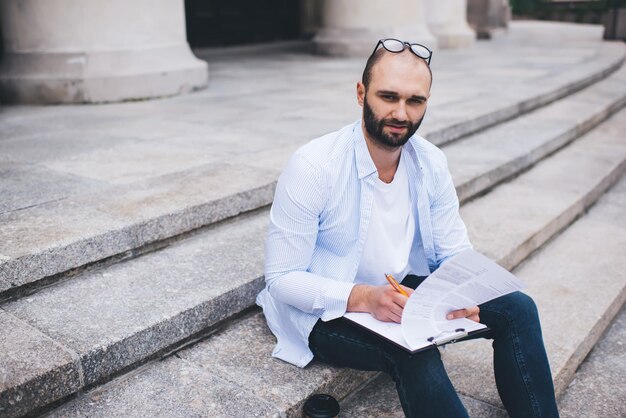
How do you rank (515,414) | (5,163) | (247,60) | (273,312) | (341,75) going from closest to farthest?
(515,414)
(273,312)
(5,163)
(341,75)
(247,60)

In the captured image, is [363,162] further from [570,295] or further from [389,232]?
[570,295]

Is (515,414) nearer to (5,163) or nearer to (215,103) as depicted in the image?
(5,163)

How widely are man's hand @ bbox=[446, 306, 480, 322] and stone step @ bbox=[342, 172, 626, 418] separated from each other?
0.48 metres

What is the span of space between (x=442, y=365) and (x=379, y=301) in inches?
11.7

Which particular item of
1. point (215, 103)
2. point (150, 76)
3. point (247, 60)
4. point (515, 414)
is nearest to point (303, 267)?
point (515, 414)

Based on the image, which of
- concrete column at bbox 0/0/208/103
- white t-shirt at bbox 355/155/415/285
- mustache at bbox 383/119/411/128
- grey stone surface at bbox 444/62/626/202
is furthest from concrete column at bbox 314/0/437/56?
mustache at bbox 383/119/411/128

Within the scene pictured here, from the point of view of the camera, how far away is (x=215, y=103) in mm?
6344

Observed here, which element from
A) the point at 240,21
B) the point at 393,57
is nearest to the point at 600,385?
the point at 393,57

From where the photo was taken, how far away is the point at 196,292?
8.82 ft

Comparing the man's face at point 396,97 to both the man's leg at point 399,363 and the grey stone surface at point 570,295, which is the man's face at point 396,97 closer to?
the man's leg at point 399,363

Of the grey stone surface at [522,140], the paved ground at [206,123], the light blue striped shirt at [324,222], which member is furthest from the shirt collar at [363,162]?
the grey stone surface at [522,140]

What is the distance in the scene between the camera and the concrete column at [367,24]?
10367mm

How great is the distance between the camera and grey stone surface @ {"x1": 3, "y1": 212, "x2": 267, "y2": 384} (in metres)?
2.33

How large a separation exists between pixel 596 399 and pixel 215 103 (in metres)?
4.53
